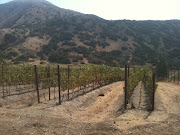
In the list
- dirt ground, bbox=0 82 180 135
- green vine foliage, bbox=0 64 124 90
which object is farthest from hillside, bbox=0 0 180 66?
dirt ground, bbox=0 82 180 135

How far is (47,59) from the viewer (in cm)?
4362

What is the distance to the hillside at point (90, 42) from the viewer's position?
44719mm

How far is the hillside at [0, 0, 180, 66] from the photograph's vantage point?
44.7 m

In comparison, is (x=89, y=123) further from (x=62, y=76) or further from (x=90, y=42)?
(x=90, y=42)

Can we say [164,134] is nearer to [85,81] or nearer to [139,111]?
[139,111]

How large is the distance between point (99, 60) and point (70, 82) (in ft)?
103

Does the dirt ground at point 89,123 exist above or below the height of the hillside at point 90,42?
below

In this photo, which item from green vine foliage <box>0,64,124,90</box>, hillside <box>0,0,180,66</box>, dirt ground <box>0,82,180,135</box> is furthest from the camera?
hillside <box>0,0,180,66</box>

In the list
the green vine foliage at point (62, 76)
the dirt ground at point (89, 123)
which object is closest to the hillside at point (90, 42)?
the green vine foliage at point (62, 76)

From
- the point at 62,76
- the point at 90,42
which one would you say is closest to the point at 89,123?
the point at 62,76

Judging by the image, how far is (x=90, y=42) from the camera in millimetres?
54625

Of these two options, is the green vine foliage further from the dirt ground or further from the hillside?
the hillside

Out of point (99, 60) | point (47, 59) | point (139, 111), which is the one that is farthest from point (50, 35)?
point (139, 111)

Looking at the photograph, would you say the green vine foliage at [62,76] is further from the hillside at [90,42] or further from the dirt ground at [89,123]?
the hillside at [90,42]
